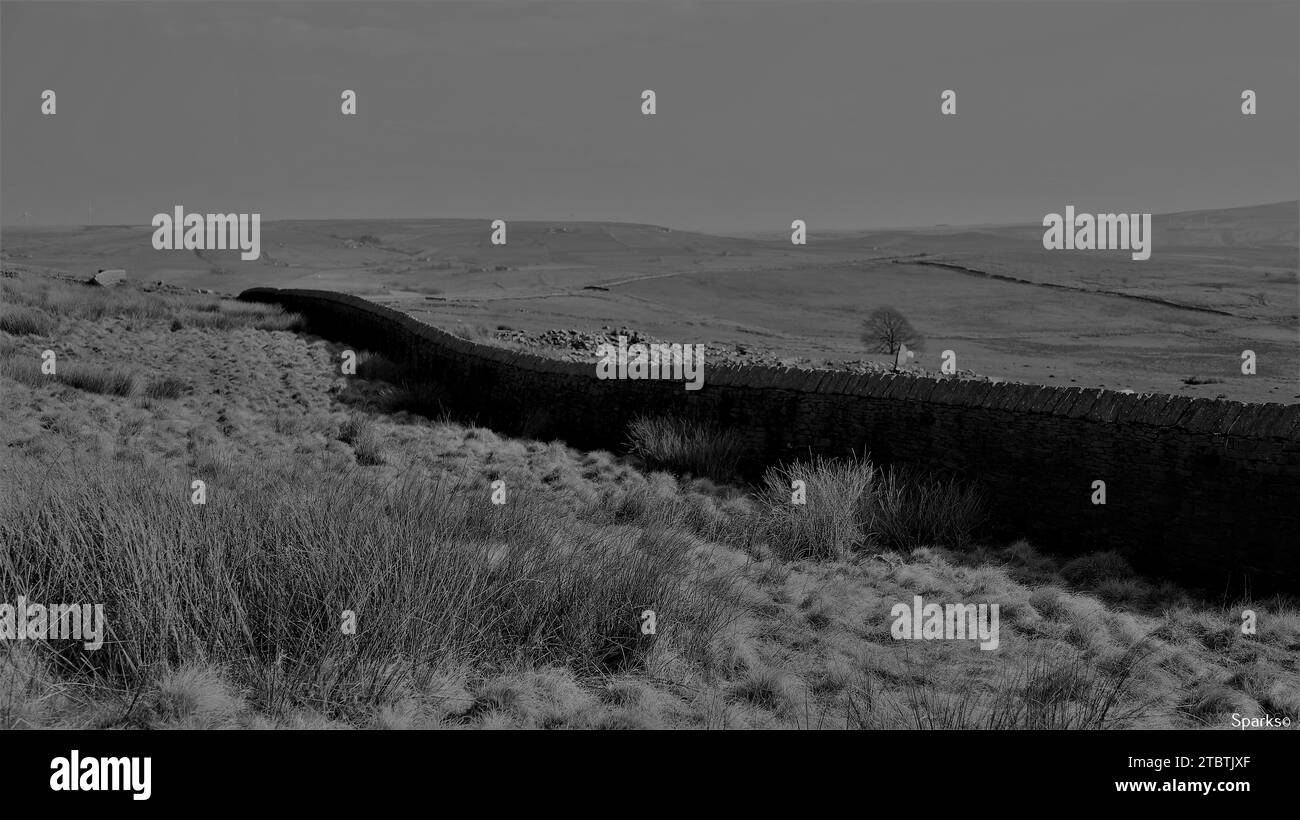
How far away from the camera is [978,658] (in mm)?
6383

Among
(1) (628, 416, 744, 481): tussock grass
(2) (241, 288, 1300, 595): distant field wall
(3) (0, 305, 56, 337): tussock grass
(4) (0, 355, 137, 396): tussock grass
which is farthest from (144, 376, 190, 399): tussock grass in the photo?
(1) (628, 416, 744, 481): tussock grass

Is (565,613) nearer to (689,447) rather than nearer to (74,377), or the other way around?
(689,447)

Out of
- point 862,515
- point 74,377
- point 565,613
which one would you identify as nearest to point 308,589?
point 565,613

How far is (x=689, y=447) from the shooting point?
11695 mm

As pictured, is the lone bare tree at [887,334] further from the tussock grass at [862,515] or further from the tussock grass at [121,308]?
the tussock grass at [862,515]

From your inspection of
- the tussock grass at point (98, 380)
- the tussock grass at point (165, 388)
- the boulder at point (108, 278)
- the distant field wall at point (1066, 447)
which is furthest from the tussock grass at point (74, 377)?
the boulder at point (108, 278)

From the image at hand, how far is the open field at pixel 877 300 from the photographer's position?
23.1 metres

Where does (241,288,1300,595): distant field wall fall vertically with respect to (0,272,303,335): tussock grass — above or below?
below

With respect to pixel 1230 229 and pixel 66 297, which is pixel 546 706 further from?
pixel 1230 229

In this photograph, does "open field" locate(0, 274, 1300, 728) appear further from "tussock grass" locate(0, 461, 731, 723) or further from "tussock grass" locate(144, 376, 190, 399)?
"tussock grass" locate(144, 376, 190, 399)

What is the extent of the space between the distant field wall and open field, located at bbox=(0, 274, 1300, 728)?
0.42 meters

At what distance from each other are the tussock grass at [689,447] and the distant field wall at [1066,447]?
0.78 ft

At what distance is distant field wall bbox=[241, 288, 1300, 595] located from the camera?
26.1 feet

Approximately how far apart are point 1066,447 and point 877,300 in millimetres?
37042
